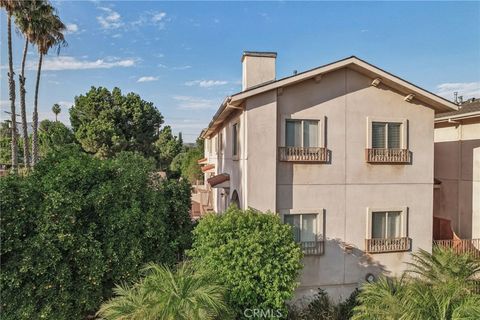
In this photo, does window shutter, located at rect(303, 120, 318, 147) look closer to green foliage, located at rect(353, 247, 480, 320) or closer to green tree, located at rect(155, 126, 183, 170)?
green foliage, located at rect(353, 247, 480, 320)

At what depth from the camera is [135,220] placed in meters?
9.33

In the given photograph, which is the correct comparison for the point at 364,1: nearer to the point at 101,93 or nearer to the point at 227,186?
the point at 227,186

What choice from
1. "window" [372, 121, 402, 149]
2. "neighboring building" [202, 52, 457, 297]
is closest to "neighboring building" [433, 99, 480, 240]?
"neighboring building" [202, 52, 457, 297]

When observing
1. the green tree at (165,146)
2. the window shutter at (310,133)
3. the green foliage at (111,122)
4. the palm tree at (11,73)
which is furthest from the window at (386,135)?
the green tree at (165,146)

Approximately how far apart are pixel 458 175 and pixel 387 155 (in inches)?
249

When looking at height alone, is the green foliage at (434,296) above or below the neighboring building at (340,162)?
below

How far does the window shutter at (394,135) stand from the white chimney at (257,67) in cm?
524

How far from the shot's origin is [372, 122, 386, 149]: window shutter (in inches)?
459

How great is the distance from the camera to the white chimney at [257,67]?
12039 mm

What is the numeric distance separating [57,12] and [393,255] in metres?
28.1

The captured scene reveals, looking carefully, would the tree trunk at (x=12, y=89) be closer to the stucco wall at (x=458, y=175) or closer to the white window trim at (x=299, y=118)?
the white window trim at (x=299, y=118)

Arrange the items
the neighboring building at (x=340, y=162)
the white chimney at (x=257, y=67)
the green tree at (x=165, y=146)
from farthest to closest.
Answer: the green tree at (x=165, y=146) < the white chimney at (x=257, y=67) < the neighboring building at (x=340, y=162)

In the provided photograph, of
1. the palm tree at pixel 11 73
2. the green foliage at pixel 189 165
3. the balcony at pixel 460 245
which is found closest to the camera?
the balcony at pixel 460 245

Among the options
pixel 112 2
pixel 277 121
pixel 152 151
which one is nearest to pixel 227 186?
pixel 277 121
